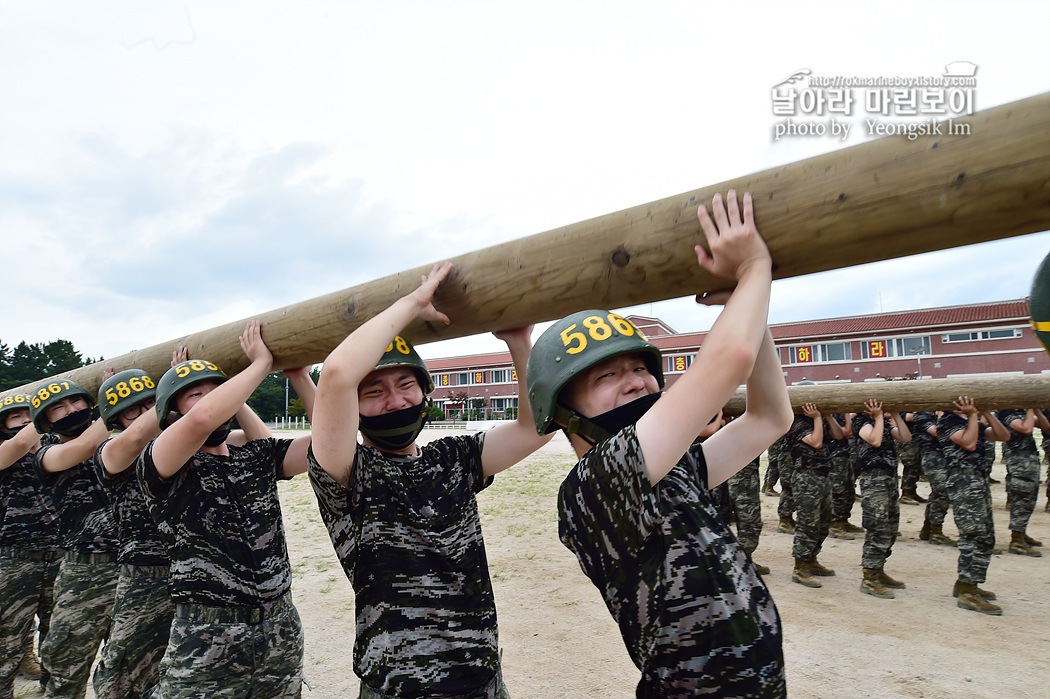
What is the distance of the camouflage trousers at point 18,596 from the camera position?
4.45 meters

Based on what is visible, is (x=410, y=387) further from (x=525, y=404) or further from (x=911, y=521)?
(x=911, y=521)

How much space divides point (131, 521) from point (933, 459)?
946 centimetres

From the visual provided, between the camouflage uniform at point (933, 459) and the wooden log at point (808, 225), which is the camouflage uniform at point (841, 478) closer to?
the camouflage uniform at point (933, 459)

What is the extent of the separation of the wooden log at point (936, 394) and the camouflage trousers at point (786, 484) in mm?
1293

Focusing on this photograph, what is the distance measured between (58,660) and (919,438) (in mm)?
9712

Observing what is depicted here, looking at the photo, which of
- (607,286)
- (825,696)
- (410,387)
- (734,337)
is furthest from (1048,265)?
(825,696)

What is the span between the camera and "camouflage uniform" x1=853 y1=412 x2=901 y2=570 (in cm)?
670

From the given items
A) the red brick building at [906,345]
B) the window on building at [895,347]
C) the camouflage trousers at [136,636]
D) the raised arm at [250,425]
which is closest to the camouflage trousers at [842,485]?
the raised arm at [250,425]

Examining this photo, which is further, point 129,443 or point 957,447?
point 957,447

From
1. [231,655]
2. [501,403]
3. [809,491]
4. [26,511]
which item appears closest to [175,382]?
[231,655]

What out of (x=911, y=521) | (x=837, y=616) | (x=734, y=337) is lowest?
(x=911, y=521)

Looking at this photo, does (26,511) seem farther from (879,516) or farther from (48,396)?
(879,516)

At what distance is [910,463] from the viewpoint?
1189 centimetres

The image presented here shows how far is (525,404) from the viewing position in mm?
2617
